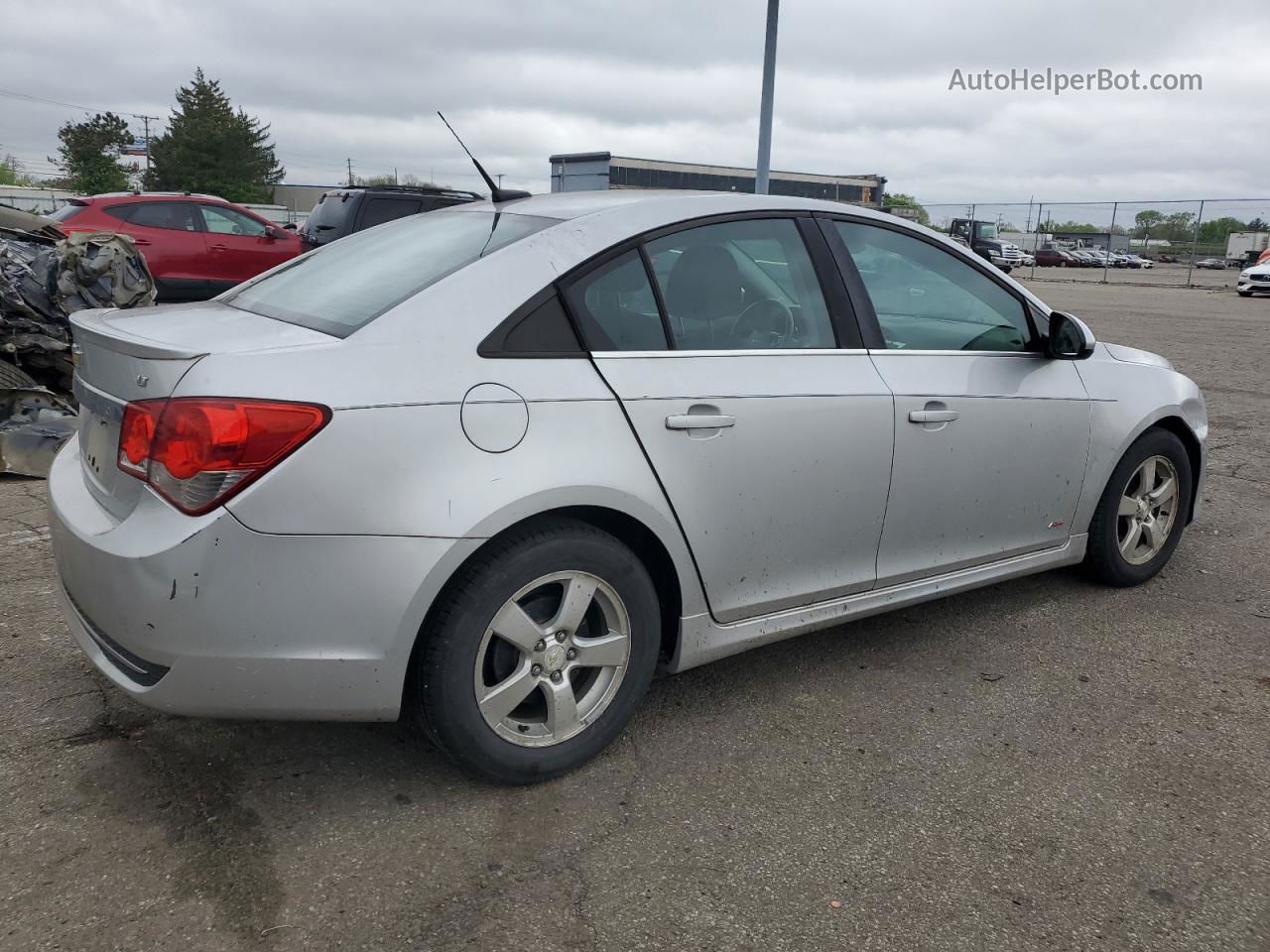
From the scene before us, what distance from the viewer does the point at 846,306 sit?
10.8 feet

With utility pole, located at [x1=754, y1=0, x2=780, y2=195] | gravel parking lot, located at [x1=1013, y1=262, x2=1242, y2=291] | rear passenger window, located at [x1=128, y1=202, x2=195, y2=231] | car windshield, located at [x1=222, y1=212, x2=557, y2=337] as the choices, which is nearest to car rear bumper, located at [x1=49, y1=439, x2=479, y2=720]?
car windshield, located at [x1=222, y1=212, x2=557, y2=337]

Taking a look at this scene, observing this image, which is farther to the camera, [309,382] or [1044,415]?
[1044,415]

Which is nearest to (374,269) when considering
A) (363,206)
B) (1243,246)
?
(363,206)

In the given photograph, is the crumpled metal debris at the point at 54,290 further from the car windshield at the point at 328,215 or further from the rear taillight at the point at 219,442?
the car windshield at the point at 328,215

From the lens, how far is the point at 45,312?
6805mm

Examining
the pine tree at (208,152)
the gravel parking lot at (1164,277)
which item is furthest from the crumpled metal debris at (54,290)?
the pine tree at (208,152)

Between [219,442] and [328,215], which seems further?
[328,215]

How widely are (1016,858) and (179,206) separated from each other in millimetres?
13663

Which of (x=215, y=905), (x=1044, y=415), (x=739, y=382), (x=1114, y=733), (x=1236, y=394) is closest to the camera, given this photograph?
(x=215, y=905)

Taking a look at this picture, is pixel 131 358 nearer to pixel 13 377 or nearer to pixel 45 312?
pixel 13 377

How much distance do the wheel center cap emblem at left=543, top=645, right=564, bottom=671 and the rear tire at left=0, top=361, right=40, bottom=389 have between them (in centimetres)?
508

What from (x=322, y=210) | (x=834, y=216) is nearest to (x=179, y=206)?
(x=322, y=210)

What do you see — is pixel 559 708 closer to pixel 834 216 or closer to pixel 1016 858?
pixel 1016 858

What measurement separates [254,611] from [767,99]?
1035cm
